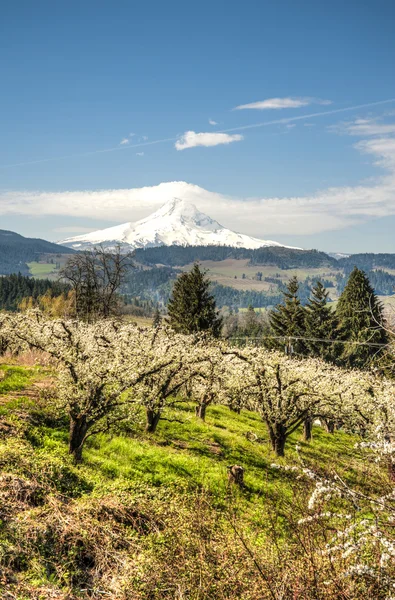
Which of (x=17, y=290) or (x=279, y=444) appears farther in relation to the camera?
(x=17, y=290)

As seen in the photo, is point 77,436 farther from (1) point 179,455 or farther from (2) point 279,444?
(2) point 279,444

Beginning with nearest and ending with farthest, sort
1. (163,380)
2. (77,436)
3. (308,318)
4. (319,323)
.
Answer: (77,436) → (163,380) → (319,323) → (308,318)

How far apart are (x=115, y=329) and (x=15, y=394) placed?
9.49 metres

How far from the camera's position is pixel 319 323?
68.6 meters

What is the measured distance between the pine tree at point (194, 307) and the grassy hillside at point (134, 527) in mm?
42987

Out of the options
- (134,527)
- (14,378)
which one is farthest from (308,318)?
(134,527)

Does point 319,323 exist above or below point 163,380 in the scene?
below

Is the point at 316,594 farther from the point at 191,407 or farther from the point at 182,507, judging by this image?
the point at 191,407

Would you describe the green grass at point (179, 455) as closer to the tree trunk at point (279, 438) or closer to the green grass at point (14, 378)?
the green grass at point (14, 378)

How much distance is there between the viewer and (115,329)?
2703cm

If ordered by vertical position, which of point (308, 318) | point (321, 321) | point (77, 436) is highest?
point (308, 318)

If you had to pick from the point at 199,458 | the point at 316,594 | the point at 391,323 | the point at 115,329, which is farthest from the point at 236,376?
the point at 316,594

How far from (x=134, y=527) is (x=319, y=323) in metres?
62.9

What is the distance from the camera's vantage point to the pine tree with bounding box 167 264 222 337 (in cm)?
6078
